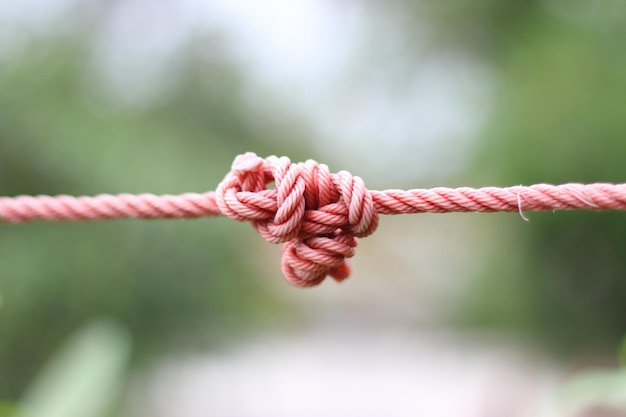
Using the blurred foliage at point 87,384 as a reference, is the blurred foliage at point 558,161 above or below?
above

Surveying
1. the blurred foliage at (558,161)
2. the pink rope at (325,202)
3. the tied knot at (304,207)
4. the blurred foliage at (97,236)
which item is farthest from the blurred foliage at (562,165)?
the tied knot at (304,207)

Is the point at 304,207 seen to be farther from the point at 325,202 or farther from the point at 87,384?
the point at 87,384

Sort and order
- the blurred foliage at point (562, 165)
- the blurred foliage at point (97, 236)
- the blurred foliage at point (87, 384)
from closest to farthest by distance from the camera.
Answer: the blurred foliage at point (87, 384)
the blurred foliage at point (97, 236)
the blurred foliage at point (562, 165)

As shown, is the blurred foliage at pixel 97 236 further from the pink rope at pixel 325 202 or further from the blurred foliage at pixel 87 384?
the pink rope at pixel 325 202

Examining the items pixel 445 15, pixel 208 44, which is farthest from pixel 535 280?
pixel 208 44

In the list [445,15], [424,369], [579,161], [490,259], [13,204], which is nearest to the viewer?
[13,204]

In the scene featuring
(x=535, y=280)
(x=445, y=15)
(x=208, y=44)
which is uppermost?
(x=445, y=15)

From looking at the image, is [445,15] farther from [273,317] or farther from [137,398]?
[137,398]

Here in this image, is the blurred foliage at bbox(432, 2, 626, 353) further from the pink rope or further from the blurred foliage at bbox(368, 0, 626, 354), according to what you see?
the pink rope
